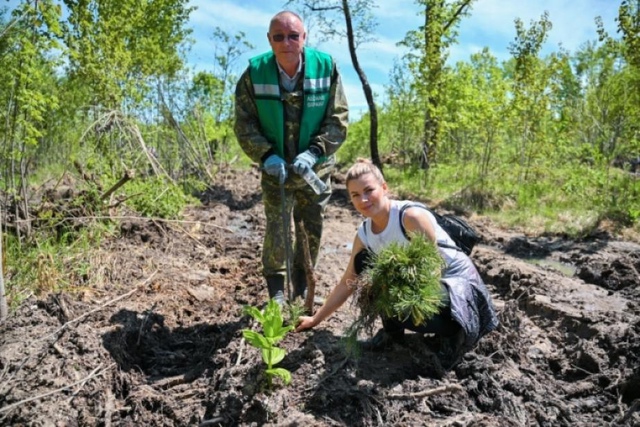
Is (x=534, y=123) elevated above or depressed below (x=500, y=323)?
above

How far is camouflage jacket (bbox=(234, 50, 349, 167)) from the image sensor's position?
3635mm

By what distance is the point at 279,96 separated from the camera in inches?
142

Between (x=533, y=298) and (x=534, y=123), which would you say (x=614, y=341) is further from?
(x=534, y=123)

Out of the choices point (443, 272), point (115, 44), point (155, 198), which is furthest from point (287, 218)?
point (115, 44)

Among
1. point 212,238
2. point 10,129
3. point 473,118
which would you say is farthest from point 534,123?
point 10,129

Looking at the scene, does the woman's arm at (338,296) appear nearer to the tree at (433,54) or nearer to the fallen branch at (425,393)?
the fallen branch at (425,393)

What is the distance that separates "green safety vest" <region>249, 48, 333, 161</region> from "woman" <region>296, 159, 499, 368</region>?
75cm

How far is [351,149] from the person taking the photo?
17.8 meters

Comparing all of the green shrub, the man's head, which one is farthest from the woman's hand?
the green shrub

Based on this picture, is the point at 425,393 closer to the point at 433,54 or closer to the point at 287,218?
the point at 287,218

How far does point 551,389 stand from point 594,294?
2227 mm

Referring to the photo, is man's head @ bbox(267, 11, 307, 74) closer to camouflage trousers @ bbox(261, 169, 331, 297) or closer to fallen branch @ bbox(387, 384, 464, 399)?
camouflage trousers @ bbox(261, 169, 331, 297)

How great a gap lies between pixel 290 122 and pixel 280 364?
1731mm

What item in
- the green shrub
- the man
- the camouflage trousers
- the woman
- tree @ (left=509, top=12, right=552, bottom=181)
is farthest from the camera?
tree @ (left=509, top=12, right=552, bottom=181)
